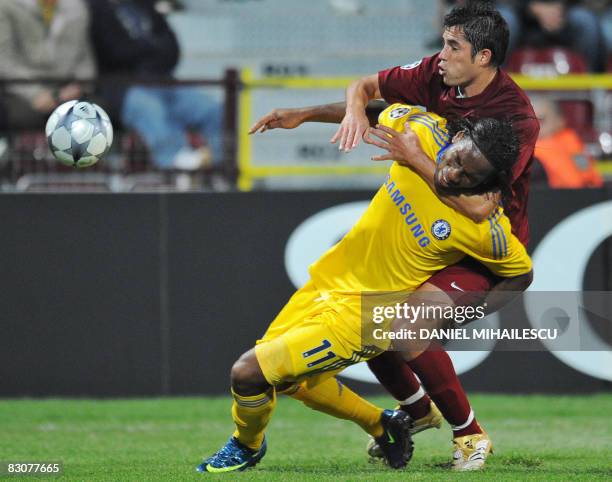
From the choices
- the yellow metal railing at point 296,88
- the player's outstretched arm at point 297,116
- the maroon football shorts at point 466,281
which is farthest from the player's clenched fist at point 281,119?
the yellow metal railing at point 296,88

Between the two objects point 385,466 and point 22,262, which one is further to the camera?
point 22,262

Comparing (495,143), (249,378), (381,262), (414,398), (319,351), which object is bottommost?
(414,398)

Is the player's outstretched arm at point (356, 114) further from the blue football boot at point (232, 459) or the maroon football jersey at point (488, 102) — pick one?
the blue football boot at point (232, 459)

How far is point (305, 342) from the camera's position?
18.7 feet

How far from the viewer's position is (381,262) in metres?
5.87

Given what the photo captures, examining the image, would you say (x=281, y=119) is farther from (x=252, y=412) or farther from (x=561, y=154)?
(x=561, y=154)

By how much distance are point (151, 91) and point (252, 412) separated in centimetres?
491

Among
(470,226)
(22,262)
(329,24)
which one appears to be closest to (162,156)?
(22,262)

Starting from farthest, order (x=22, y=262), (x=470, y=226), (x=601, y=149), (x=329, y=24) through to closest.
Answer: (x=329, y=24) → (x=601, y=149) → (x=22, y=262) → (x=470, y=226)

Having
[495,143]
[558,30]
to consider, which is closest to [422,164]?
[495,143]

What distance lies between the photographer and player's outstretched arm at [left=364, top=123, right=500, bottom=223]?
5.57 metres

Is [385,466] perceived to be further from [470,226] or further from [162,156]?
[162,156]

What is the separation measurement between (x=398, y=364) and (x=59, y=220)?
398cm

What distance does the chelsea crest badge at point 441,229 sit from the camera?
223 inches
